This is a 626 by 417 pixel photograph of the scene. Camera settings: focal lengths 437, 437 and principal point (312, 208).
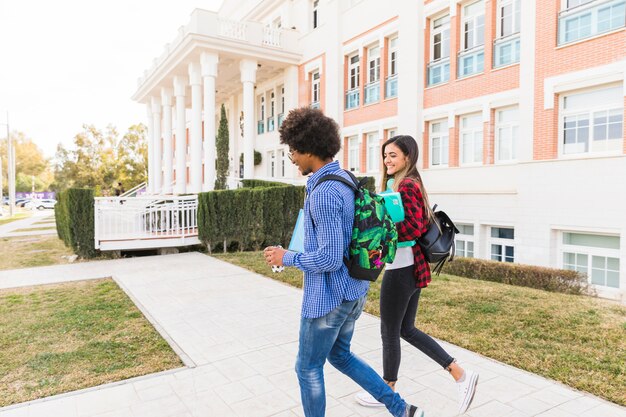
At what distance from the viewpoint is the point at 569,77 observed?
11.1 meters

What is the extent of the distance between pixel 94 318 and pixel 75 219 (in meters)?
6.75

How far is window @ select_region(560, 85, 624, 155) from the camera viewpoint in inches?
406

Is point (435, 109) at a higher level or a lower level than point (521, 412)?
higher

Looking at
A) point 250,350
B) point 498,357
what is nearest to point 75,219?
point 250,350

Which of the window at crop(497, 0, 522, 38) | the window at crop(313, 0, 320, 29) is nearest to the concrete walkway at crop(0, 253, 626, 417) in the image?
the window at crop(497, 0, 522, 38)

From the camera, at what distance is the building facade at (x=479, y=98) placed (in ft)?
34.4

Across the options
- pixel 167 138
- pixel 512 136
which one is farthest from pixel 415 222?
pixel 167 138

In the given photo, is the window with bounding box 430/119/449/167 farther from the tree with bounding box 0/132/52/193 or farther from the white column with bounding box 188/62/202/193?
the tree with bounding box 0/132/52/193

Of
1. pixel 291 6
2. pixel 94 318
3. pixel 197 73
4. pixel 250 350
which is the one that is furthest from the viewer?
pixel 291 6

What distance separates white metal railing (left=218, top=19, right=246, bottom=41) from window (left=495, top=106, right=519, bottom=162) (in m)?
12.3

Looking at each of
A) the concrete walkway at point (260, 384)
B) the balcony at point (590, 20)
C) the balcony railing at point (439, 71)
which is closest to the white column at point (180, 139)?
the balcony railing at point (439, 71)

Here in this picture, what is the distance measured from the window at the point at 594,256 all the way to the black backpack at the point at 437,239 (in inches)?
339

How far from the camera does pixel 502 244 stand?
1275cm

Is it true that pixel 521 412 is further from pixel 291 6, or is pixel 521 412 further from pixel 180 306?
pixel 291 6
